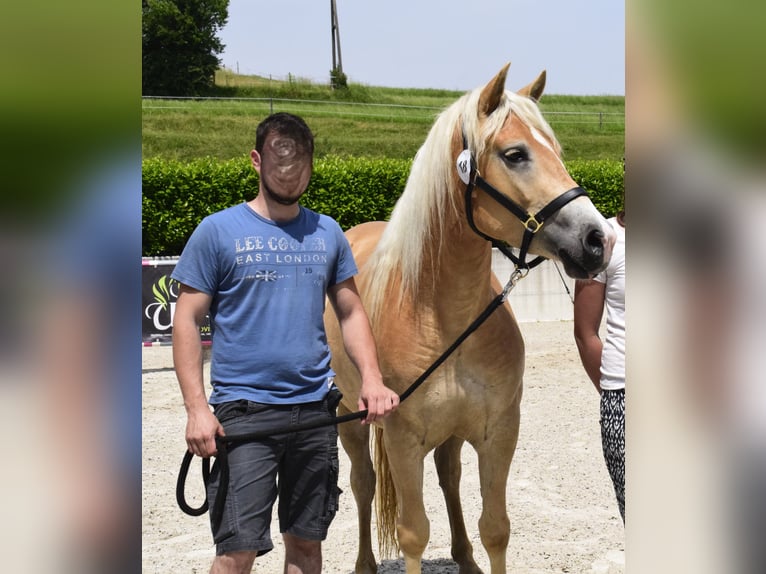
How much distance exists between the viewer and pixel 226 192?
459 inches

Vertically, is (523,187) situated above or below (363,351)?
above

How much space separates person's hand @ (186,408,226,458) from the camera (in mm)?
2264

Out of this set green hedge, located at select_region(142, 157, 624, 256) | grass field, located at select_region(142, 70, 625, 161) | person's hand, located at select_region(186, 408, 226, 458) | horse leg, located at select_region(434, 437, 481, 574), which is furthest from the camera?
grass field, located at select_region(142, 70, 625, 161)

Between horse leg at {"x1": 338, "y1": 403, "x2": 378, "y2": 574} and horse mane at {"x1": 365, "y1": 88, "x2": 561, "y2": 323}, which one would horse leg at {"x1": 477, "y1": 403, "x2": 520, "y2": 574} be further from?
horse leg at {"x1": 338, "y1": 403, "x2": 378, "y2": 574}

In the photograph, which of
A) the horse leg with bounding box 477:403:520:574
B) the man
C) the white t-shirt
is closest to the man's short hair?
the man

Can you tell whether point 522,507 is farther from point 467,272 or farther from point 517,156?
point 517,156

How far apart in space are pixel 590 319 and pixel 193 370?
4.65 feet

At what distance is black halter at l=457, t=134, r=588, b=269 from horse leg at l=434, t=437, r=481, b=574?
1.47 meters

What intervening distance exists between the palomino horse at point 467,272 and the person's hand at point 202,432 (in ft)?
2.91

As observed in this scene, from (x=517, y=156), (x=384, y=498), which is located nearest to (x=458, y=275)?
(x=517, y=156)

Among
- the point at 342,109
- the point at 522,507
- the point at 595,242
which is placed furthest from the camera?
the point at 342,109

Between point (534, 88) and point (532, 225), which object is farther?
point (534, 88)
